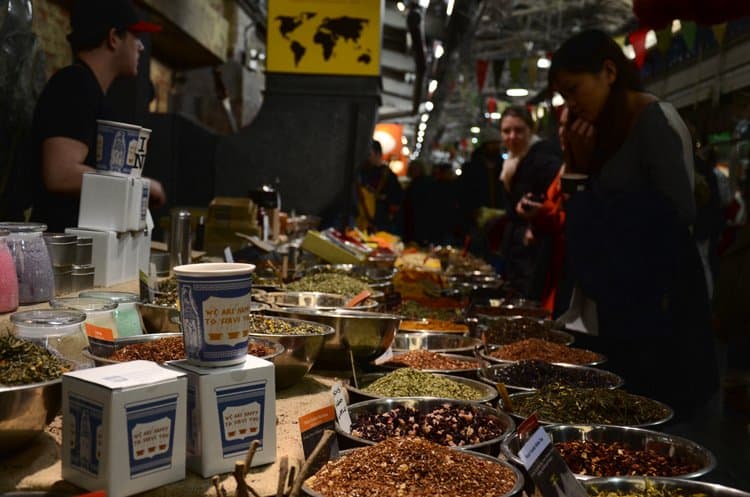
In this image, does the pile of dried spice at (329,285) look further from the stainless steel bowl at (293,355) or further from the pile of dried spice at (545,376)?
the stainless steel bowl at (293,355)

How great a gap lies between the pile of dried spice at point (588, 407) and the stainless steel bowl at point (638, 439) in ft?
0.29

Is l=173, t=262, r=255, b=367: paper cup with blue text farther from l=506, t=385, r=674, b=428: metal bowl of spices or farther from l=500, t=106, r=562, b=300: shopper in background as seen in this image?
l=500, t=106, r=562, b=300: shopper in background

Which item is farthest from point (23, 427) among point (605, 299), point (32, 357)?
point (605, 299)

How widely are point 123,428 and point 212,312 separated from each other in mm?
255

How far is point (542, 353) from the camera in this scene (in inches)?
109

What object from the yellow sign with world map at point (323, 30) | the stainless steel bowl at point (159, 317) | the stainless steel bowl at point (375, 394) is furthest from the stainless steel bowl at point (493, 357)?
the yellow sign with world map at point (323, 30)

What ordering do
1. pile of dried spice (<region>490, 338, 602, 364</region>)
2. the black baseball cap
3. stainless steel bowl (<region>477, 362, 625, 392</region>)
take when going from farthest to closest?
the black baseball cap, pile of dried spice (<region>490, 338, 602, 364</region>), stainless steel bowl (<region>477, 362, 625, 392</region>)

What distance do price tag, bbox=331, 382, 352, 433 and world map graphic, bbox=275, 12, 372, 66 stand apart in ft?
17.0

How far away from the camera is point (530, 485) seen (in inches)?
62.2

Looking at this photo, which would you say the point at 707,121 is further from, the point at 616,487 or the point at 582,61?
the point at 616,487

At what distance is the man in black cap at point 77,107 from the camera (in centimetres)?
312

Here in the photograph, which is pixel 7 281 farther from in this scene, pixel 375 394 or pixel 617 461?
pixel 617 461

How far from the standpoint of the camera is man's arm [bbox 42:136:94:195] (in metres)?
3.09

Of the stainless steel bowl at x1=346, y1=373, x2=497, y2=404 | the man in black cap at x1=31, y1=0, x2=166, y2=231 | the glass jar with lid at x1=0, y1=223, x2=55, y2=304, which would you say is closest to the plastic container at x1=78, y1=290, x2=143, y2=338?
the glass jar with lid at x1=0, y1=223, x2=55, y2=304
